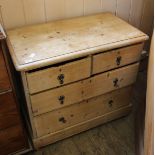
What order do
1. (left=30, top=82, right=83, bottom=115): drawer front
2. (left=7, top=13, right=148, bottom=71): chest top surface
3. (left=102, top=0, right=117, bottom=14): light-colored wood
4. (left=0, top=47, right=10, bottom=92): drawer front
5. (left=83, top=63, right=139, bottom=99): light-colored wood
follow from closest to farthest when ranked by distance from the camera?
(left=0, top=47, right=10, bottom=92): drawer front
(left=7, top=13, right=148, bottom=71): chest top surface
(left=30, top=82, right=83, bottom=115): drawer front
(left=83, top=63, right=139, bottom=99): light-colored wood
(left=102, top=0, right=117, bottom=14): light-colored wood

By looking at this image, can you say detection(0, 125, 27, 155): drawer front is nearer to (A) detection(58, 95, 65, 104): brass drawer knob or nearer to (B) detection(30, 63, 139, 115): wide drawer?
(B) detection(30, 63, 139, 115): wide drawer

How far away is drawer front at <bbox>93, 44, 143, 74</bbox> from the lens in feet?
3.94

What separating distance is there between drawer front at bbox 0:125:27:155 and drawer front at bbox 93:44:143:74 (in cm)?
55

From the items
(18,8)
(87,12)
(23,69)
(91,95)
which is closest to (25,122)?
(91,95)

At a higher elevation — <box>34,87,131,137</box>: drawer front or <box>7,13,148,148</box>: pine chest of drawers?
<box>7,13,148,148</box>: pine chest of drawers

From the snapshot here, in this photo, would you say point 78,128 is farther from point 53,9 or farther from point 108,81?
point 53,9

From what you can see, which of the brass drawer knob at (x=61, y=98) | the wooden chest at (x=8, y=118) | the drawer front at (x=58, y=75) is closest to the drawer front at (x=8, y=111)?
the wooden chest at (x=8, y=118)

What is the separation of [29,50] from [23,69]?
15cm

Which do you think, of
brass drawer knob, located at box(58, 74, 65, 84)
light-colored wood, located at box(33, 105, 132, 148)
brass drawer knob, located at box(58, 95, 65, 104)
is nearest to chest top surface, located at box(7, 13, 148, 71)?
brass drawer knob, located at box(58, 74, 65, 84)

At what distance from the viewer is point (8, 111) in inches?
44.1

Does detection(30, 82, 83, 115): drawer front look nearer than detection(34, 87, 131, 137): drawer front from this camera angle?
Yes

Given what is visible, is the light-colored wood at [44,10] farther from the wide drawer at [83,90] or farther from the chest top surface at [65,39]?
the wide drawer at [83,90]

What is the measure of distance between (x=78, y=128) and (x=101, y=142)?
0.58 ft

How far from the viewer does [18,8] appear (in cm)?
130
